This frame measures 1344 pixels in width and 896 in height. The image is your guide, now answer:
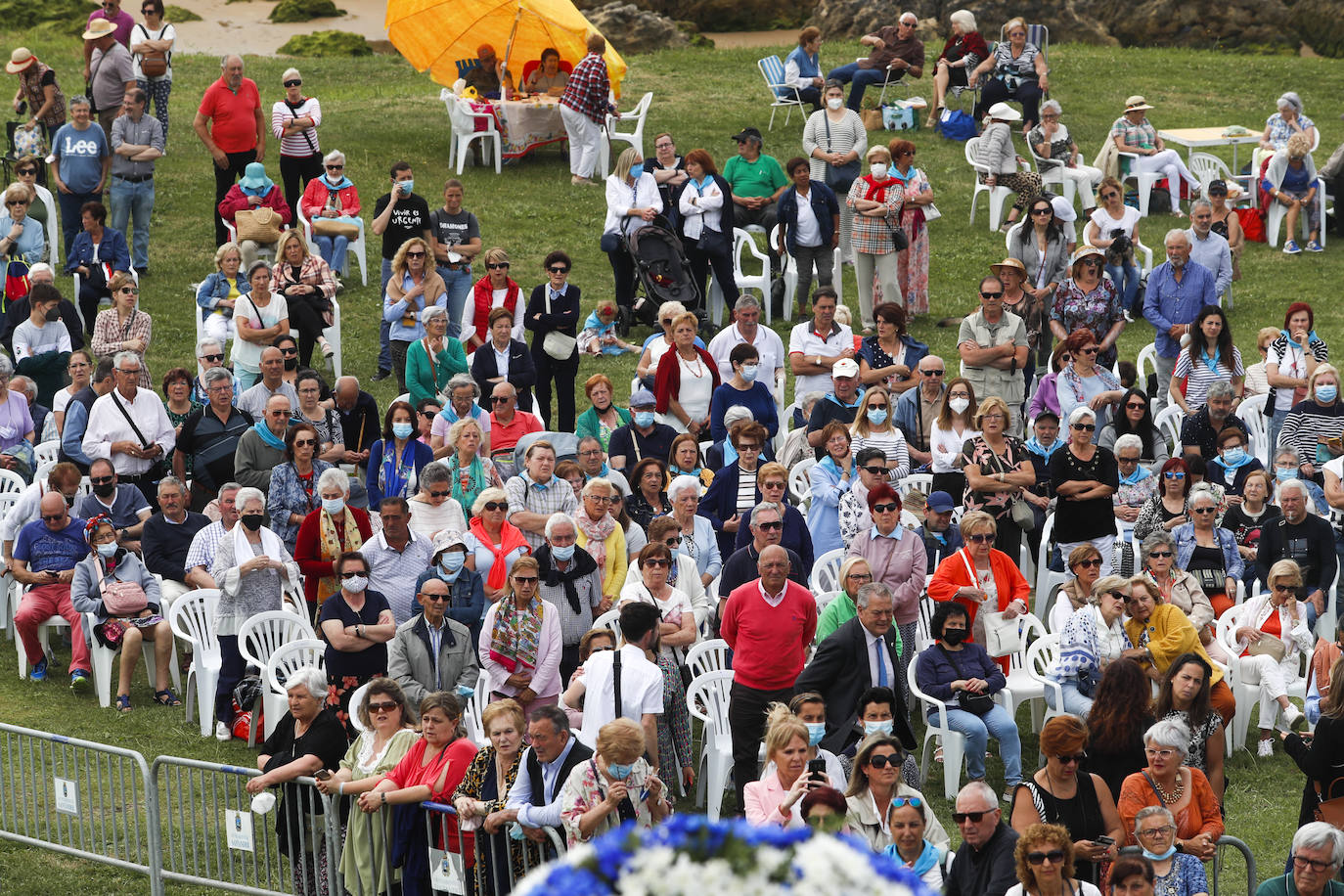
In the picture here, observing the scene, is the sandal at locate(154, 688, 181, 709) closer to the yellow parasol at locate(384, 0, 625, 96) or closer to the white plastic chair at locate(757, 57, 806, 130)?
the yellow parasol at locate(384, 0, 625, 96)

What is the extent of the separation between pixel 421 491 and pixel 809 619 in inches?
106

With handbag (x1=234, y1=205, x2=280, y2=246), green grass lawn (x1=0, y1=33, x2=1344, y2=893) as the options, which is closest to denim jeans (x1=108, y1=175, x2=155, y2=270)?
green grass lawn (x1=0, y1=33, x2=1344, y2=893)

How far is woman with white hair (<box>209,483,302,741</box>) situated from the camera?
9.80m

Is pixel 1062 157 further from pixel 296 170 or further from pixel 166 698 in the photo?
pixel 166 698

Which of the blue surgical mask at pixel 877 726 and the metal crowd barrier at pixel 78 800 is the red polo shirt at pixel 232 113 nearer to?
the metal crowd barrier at pixel 78 800

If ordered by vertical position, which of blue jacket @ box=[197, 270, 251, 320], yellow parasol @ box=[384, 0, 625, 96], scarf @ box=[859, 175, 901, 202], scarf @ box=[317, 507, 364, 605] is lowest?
scarf @ box=[317, 507, 364, 605]

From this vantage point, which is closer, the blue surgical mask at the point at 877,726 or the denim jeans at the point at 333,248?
the blue surgical mask at the point at 877,726

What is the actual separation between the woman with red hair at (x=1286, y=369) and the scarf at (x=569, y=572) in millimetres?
5730

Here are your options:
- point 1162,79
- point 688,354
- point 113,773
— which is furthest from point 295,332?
point 1162,79

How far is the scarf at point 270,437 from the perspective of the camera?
11.0 m

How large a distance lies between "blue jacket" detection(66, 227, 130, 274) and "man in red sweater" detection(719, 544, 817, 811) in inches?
333

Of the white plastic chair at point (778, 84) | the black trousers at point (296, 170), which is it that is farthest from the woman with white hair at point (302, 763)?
the white plastic chair at point (778, 84)

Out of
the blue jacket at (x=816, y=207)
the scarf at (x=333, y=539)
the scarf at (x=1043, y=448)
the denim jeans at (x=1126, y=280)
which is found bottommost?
the scarf at (x=333, y=539)

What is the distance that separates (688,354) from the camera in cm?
1221
